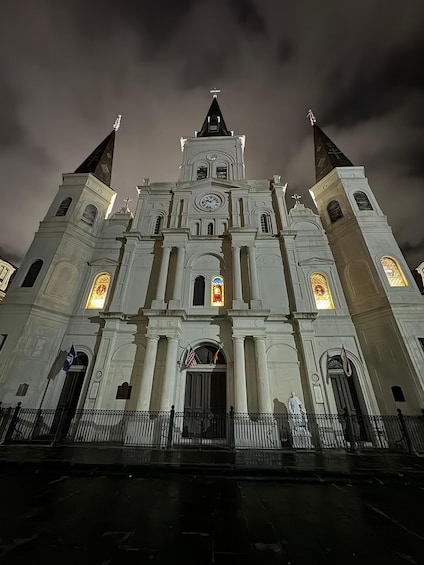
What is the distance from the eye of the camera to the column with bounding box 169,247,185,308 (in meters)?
14.7

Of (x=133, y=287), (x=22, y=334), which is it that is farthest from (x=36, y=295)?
(x=133, y=287)

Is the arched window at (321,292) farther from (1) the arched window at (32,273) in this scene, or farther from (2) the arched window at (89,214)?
(1) the arched window at (32,273)

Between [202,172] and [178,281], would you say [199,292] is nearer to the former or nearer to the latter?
[178,281]

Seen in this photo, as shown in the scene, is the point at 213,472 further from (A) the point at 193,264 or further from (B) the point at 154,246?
(B) the point at 154,246

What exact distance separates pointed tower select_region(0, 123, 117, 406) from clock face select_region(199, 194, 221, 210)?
8405 mm

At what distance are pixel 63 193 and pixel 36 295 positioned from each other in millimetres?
9958

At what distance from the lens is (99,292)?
1678 cm

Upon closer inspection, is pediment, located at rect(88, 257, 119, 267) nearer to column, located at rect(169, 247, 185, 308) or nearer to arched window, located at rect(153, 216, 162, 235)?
arched window, located at rect(153, 216, 162, 235)

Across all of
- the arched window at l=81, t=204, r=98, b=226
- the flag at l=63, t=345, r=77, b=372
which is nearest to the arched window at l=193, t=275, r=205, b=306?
the flag at l=63, t=345, r=77, b=372

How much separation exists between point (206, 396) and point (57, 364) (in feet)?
29.5

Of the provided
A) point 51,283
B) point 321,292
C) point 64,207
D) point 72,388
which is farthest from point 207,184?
point 72,388

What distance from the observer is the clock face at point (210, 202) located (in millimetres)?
20755

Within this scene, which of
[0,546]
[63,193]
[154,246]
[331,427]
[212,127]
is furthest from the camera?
[212,127]

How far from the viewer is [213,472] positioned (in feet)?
19.5
